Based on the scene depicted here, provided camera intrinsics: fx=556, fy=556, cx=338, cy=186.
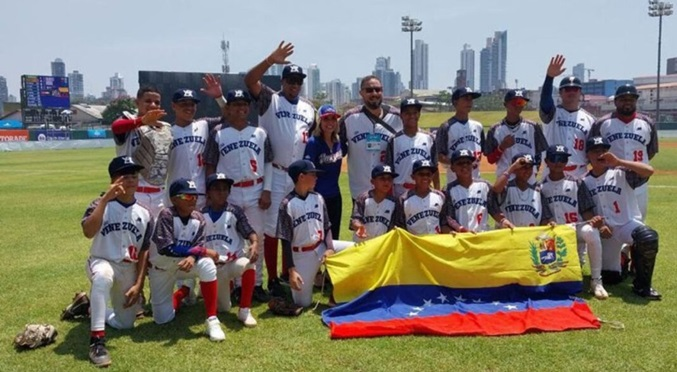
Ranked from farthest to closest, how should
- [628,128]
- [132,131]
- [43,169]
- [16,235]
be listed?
[43,169] < [16,235] < [628,128] < [132,131]

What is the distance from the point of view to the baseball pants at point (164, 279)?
5.20m

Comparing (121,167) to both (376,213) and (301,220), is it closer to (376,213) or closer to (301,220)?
(301,220)

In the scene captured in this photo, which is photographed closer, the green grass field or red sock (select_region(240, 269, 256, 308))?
the green grass field

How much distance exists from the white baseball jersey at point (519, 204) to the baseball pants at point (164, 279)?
324 centimetres

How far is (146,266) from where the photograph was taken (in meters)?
5.15

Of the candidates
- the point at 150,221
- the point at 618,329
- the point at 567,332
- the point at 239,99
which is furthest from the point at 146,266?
the point at 618,329

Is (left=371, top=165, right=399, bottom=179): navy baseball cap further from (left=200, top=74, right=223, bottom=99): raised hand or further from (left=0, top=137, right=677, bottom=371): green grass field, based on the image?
(left=200, top=74, right=223, bottom=99): raised hand

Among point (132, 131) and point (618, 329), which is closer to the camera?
point (618, 329)

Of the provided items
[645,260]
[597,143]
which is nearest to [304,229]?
[597,143]

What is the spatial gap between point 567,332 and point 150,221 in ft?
12.8

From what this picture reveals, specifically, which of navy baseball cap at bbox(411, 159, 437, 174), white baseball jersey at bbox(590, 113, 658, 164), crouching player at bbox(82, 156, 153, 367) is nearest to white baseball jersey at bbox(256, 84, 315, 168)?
navy baseball cap at bbox(411, 159, 437, 174)

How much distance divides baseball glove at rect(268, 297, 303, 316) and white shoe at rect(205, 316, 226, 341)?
0.68 m

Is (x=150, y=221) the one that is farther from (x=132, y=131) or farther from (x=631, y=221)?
(x=631, y=221)

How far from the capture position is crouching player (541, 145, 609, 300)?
6.18 metres
